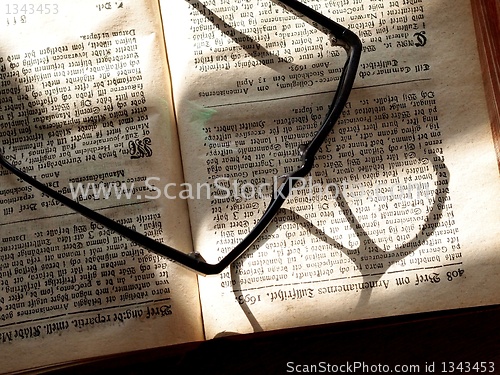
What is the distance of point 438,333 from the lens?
1.92 feet

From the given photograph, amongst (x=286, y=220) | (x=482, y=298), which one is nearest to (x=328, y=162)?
(x=286, y=220)

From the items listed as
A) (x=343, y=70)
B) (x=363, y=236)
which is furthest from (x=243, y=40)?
(x=363, y=236)

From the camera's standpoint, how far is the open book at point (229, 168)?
A: 1.86 feet

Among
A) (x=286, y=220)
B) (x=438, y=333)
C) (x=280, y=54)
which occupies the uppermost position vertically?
(x=280, y=54)

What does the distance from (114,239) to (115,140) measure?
0.29ft

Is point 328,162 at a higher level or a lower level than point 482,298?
higher

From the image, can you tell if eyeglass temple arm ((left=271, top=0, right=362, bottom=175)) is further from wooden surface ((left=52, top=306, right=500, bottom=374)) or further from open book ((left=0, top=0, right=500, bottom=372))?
wooden surface ((left=52, top=306, right=500, bottom=374))

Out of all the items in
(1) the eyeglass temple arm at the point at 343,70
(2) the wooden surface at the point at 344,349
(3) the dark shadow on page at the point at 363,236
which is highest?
(1) the eyeglass temple arm at the point at 343,70

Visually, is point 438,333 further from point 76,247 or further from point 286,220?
point 76,247

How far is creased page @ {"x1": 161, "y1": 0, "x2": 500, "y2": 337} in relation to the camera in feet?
1.87

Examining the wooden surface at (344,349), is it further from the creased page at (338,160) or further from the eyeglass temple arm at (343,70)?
the eyeglass temple arm at (343,70)

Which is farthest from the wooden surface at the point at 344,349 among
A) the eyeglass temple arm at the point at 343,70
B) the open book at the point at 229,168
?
the eyeglass temple arm at the point at 343,70

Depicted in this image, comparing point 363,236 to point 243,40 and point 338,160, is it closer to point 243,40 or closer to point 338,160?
point 338,160

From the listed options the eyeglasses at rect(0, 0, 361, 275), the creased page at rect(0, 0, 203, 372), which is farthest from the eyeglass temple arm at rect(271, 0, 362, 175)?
the creased page at rect(0, 0, 203, 372)
